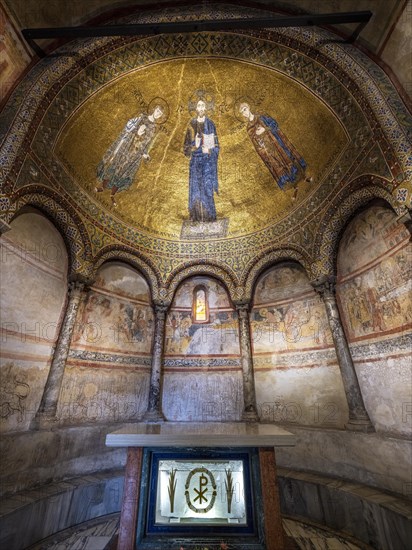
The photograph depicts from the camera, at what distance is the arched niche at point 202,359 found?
815 centimetres

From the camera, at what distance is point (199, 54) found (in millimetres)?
6785

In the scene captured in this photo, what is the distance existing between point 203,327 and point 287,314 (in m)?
2.85

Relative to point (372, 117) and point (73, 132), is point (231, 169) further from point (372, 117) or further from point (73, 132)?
point (73, 132)

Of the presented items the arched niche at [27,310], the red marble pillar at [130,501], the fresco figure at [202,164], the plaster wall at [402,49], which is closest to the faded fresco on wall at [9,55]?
the arched niche at [27,310]

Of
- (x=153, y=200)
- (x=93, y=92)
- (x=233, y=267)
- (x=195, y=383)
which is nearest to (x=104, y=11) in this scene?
(x=93, y=92)

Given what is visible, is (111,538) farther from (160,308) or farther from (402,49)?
(402,49)

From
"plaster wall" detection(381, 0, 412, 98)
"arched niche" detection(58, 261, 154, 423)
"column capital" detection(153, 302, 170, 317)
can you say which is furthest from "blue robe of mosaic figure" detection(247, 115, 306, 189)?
"arched niche" detection(58, 261, 154, 423)

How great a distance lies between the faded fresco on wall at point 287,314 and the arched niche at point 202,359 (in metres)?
0.91

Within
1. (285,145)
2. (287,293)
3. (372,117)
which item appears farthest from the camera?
(287,293)

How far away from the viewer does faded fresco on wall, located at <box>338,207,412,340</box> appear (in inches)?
225

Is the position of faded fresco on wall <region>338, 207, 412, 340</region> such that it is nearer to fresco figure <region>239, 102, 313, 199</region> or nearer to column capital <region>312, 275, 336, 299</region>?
column capital <region>312, 275, 336, 299</region>

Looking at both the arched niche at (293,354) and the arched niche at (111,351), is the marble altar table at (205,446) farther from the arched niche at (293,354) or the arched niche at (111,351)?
the arched niche at (293,354)

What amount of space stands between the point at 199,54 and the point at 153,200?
4.26 m

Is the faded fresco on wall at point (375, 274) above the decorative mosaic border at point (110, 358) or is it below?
above
